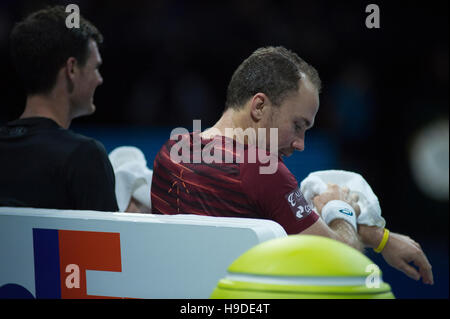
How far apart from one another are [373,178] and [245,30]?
2302 mm

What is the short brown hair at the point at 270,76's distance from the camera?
2188 mm

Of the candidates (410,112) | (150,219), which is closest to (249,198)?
(150,219)

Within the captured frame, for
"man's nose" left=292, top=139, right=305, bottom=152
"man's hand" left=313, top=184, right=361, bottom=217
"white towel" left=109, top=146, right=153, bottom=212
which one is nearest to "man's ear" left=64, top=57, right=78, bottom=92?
"white towel" left=109, top=146, right=153, bottom=212

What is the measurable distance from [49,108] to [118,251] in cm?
96

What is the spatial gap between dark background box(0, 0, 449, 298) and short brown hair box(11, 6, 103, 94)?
2979 millimetres

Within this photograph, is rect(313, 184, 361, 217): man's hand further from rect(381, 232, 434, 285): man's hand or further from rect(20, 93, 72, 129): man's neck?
rect(20, 93, 72, 129): man's neck

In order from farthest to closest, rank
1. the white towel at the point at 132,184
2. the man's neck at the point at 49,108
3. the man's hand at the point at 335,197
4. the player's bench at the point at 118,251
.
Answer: the white towel at the point at 132,184 < the man's neck at the point at 49,108 < the man's hand at the point at 335,197 < the player's bench at the point at 118,251

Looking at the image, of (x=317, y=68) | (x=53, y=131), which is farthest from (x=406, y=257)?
(x=317, y=68)

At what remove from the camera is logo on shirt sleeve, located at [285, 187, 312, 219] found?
6.22 feet

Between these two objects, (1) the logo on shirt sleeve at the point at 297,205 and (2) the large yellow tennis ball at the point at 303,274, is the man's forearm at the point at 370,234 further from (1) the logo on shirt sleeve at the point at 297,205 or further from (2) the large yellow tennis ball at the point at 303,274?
(2) the large yellow tennis ball at the point at 303,274

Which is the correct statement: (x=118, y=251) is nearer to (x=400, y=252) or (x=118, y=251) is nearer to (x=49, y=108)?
(x=49, y=108)

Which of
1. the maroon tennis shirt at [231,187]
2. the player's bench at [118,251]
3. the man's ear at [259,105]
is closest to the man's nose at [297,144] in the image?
the man's ear at [259,105]

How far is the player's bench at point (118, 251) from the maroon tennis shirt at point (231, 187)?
0.28 m

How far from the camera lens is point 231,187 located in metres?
1.94
